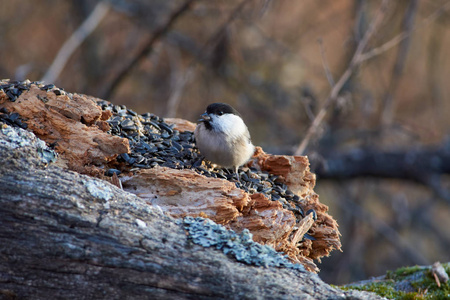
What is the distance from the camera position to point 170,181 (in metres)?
2.63

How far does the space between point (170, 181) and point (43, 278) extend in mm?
850

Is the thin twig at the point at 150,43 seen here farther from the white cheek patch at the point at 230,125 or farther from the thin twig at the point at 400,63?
the thin twig at the point at 400,63

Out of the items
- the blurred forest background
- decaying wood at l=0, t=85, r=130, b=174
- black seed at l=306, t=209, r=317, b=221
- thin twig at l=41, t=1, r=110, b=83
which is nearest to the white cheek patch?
black seed at l=306, t=209, r=317, b=221

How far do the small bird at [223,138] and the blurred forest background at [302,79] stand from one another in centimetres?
244

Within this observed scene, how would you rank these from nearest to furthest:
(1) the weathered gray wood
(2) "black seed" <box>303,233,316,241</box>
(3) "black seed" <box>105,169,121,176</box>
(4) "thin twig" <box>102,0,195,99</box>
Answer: (1) the weathered gray wood → (3) "black seed" <box>105,169,121,176</box> → (2) "black seed" <box>303,233,316,241</box> → (4) "thin twig" <box>102,0,195,99</box>


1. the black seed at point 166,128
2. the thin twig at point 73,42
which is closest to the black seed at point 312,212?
the black seed at point 166,128

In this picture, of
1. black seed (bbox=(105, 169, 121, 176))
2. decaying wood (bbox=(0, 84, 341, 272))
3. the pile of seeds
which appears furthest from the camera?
the pile of seeds

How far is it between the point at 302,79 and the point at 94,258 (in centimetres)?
705

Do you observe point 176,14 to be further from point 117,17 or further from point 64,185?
point 64,185

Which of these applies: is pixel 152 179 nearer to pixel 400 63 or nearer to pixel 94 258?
pixel 94 258

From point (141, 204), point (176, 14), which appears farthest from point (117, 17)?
point (141, 204)

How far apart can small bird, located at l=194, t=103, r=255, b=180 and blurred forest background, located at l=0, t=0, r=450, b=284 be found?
2.44 metres

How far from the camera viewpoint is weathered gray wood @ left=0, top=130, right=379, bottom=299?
2002 mm

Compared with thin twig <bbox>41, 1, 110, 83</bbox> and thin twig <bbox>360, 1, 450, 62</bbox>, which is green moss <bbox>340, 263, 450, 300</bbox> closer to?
thin twig <bbox>360, 1, 450, 62</bbox>
